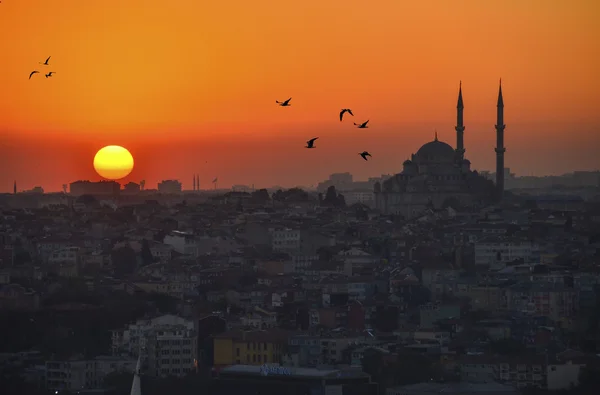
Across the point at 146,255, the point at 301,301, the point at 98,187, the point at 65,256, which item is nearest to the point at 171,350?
the point at 301,301

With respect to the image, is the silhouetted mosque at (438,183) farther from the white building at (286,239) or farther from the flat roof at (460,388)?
the flat roof at (460,388)

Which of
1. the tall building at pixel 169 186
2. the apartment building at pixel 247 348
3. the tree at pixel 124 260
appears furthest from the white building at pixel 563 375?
the tall building at pixel 169 186

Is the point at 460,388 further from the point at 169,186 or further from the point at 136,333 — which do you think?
the point at 169,186

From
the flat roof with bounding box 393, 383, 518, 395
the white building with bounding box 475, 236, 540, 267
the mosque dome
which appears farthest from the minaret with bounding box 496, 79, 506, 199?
the flat roof with bounding box 393, 383, 518, 395

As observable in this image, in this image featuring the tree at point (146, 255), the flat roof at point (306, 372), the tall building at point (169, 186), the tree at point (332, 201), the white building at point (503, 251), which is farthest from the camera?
the tall building at point (169, 186)

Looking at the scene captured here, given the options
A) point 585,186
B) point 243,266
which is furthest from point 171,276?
point 585,186

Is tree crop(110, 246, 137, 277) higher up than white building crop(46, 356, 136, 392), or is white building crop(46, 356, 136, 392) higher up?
tree crop(110, 246, 137, 277)

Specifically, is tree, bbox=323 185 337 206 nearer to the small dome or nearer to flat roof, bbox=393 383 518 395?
the small dome

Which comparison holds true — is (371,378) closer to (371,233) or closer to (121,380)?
(121,380)
